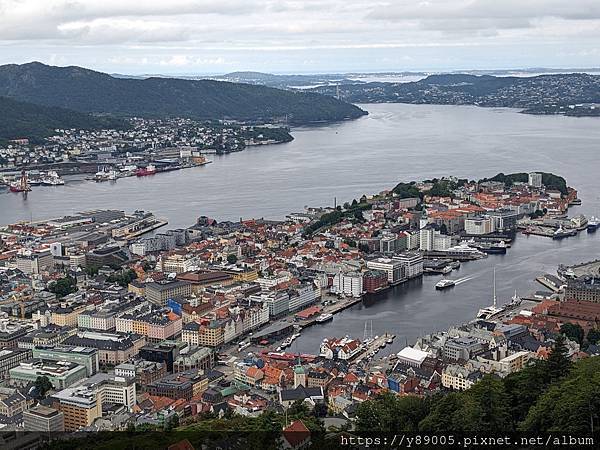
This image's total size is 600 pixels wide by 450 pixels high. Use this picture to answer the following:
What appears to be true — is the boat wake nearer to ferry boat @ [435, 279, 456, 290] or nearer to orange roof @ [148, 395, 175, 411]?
ferry boat @ [435, 279, 456, 290]

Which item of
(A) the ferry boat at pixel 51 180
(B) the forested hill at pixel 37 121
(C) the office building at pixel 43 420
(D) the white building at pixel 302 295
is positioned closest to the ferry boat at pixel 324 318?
(D) the white building at pixel 302 295

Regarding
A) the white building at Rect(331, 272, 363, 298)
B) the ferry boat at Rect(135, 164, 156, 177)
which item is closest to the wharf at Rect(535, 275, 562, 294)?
the white building at Rect(331, 272, 363, 298)

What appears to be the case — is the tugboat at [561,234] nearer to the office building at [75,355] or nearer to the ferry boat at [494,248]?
the ferry boat at [494,248]

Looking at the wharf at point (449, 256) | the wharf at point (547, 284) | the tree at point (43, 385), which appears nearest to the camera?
the tree at point (43, 385)

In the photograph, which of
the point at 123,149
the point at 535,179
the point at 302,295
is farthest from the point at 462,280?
the point at 123,149

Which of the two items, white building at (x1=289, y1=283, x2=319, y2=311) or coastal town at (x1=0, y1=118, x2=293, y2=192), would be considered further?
coastal town at (x1=0, y1=118, x2=293, y2=192)

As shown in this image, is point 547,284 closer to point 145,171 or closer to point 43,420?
point 43,420
